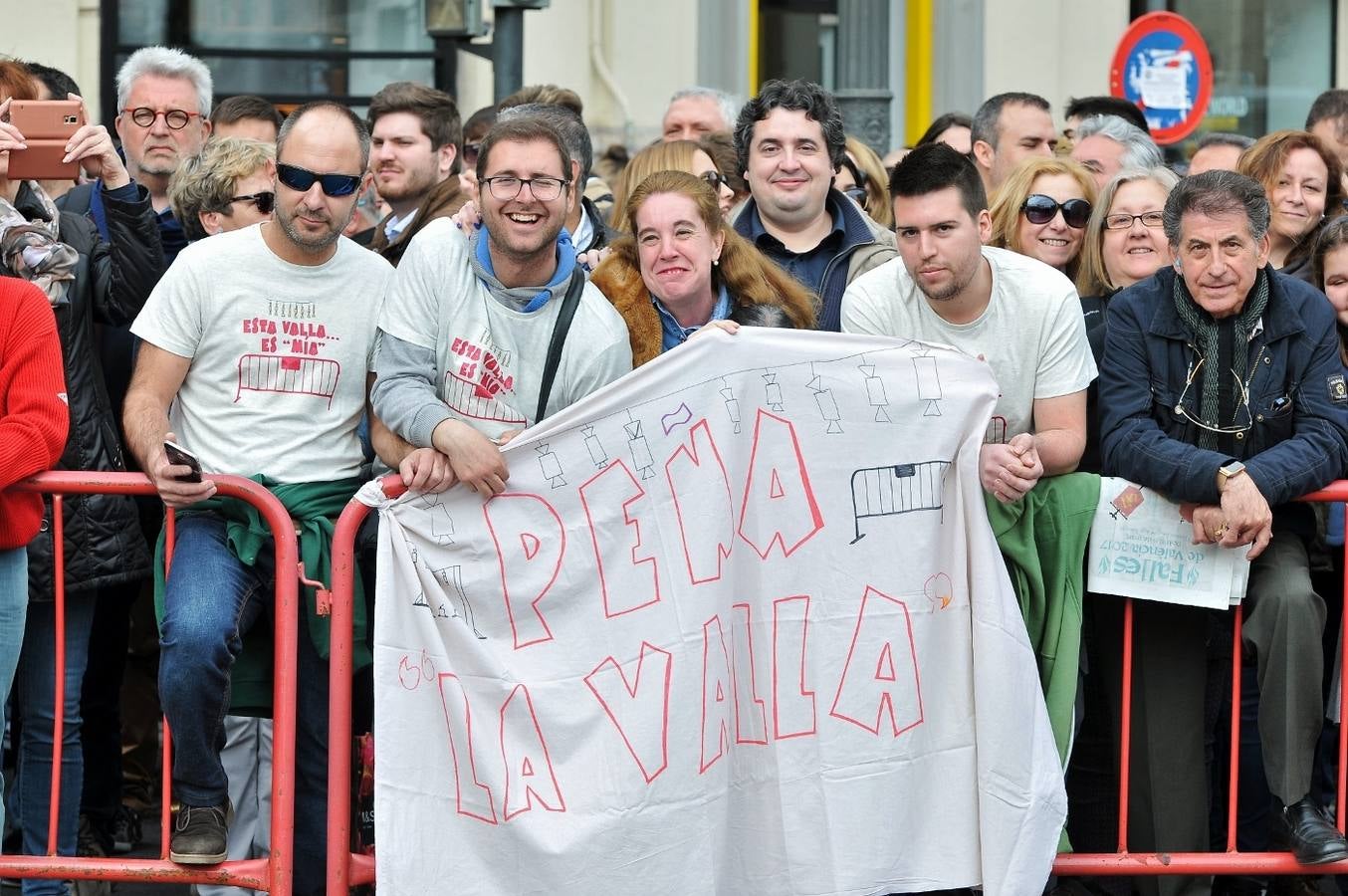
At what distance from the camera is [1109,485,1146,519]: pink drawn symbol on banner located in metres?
5.62

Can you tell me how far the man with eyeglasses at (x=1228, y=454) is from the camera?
551 centimetres

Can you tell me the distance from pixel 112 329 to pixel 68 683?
52.8 inches

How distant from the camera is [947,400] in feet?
17.6

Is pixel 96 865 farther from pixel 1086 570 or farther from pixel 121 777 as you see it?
pixel 1086 570

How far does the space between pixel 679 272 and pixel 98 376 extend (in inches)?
70.6

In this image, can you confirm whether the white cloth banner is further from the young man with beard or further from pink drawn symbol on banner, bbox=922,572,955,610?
the young man with beard

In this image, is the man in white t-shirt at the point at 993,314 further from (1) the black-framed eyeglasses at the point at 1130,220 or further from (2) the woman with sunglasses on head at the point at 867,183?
→ (2) the woman with sunglasses on head at the point at 867,183

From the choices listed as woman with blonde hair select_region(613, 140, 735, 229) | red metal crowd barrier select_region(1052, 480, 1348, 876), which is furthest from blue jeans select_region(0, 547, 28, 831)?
red metal crowd barrier select_region(1052, 480, 1348, 876)

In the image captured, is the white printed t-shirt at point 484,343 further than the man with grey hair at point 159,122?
No

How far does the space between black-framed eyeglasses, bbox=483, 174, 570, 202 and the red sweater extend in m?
1.24

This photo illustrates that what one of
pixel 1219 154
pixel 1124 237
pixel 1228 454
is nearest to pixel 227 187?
pixel 1124 237

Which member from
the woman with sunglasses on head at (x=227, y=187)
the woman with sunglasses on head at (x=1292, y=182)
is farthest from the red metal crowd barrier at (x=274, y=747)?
the woman with sunglasses on head at (x=1292, y=182)

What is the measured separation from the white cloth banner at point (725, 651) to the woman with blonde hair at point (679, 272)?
40 centimetres

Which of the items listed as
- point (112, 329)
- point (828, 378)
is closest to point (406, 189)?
point (112, 329)
